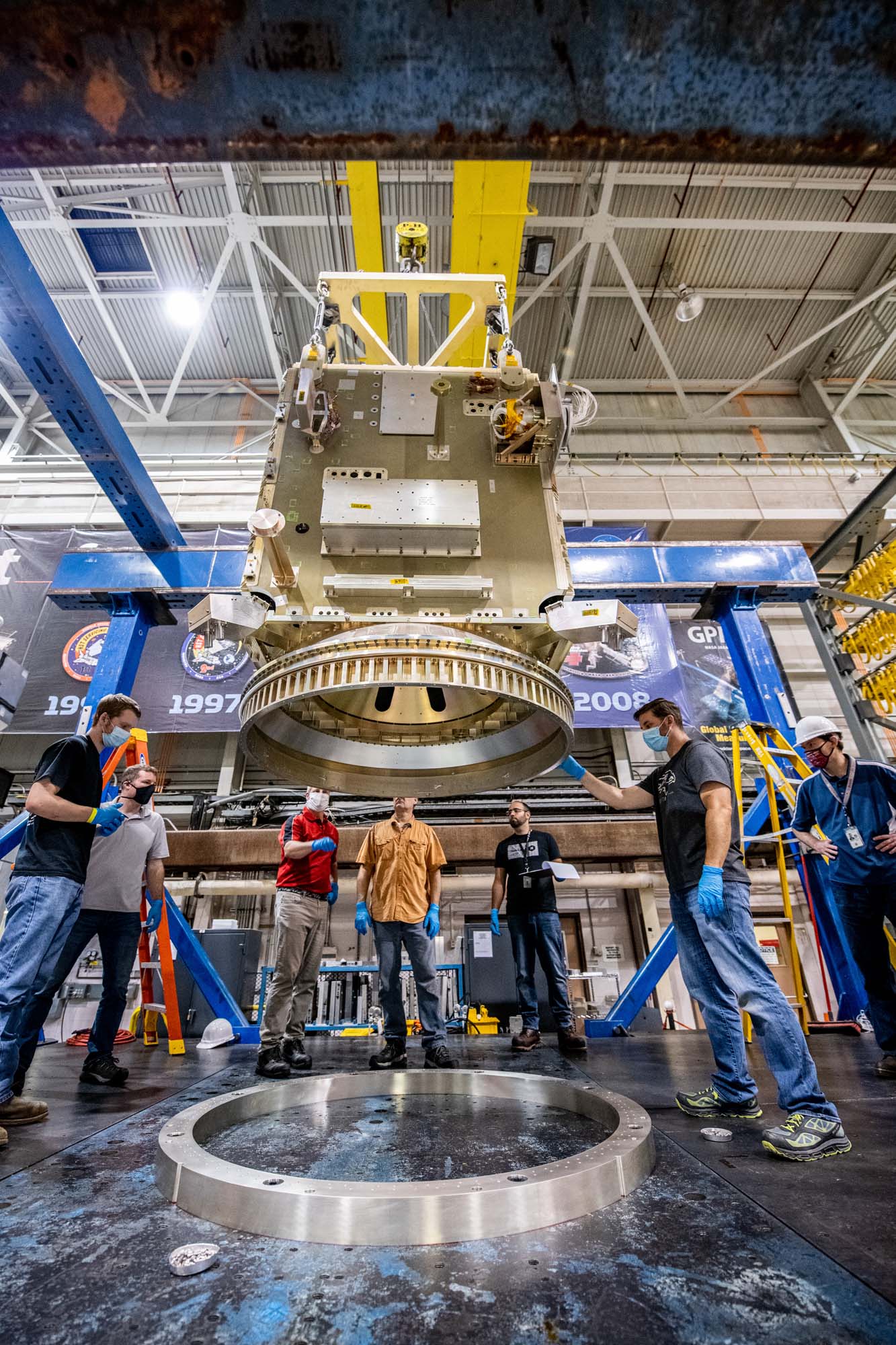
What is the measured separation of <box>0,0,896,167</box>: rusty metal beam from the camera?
622mm

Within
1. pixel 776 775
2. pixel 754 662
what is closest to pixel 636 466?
pixel 754 662

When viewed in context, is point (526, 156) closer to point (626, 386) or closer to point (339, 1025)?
point (339, 1025)

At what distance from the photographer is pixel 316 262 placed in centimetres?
1090

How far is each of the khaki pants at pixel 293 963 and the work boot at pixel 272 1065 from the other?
139 millimetres

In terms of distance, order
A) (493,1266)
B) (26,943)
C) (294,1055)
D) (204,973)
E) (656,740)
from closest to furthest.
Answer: (493,1266)
(26,943)
(656,740)
(294,1055)
(204,973)

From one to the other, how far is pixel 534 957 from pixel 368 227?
6.62m

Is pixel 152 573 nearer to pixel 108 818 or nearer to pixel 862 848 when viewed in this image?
pixel 108 818

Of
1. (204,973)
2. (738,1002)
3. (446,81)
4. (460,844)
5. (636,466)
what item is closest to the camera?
(446,81)

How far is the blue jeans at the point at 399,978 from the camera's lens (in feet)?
12.2

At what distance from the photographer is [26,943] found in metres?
2.55

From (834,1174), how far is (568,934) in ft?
29.5

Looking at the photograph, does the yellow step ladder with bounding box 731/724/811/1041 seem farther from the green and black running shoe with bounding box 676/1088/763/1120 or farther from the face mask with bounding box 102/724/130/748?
the face mask with bounding box 102/724/130/748

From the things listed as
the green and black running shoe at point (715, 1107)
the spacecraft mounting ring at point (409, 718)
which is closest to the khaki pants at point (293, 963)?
the spacecraft mounting ring at point (409, 718)

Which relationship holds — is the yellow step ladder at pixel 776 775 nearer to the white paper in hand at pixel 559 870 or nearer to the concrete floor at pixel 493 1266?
the white paper in hand at pixel 559 870
